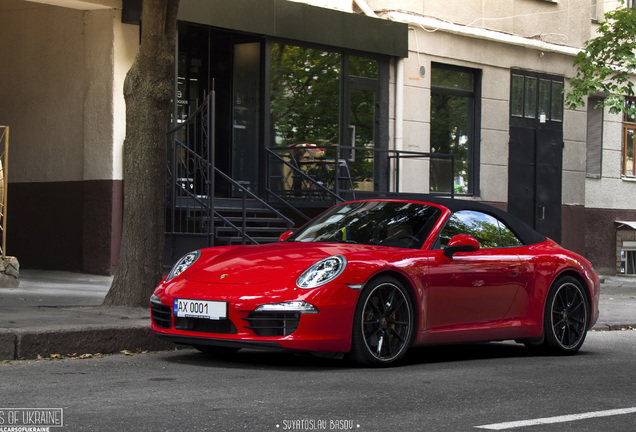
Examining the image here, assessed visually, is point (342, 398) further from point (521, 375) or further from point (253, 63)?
point (253, 63)

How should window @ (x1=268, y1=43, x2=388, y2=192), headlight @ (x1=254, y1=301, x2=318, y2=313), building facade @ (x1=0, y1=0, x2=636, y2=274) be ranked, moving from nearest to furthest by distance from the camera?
headlight @ (x1=254, y1=301, x2=318, y2=313), building facade @ (x1=0, y1=0, x2=636, y2=274), window @ (x1=268, y1=43, x2=388, y2=192)

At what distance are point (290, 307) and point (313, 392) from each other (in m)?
1.01

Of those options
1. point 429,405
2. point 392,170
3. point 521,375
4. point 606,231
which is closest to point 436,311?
point 521,375

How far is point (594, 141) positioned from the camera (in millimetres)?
23438

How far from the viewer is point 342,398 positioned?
6168mm

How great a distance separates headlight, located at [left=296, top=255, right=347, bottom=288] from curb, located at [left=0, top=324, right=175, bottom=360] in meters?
1.85

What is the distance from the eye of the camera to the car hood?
7.55 metres

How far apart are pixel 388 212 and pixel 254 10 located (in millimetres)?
8861

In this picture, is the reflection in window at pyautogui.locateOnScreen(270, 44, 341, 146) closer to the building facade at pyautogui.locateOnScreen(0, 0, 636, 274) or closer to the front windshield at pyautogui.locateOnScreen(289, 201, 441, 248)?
the building facade at pyautogui.locateOnScreen(0, 0, 636, 274)

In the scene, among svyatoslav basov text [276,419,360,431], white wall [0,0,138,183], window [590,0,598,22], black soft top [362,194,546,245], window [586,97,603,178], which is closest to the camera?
svyatoslav basov text [276,419,360,431]

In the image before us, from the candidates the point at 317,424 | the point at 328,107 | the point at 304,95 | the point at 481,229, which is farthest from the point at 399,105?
the point at 317,424

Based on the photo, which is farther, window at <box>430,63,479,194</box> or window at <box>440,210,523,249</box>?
window at <box>430,63,479,194</box>

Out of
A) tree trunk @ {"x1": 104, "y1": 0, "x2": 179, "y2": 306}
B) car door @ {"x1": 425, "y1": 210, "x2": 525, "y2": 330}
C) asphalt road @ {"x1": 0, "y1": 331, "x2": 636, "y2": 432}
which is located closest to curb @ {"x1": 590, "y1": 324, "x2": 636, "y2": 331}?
asphalt road @ {"x1": 0, "y1": 331, "x2": 636, "y2": 432}

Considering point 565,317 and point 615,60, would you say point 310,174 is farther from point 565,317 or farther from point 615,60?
point 565,317
